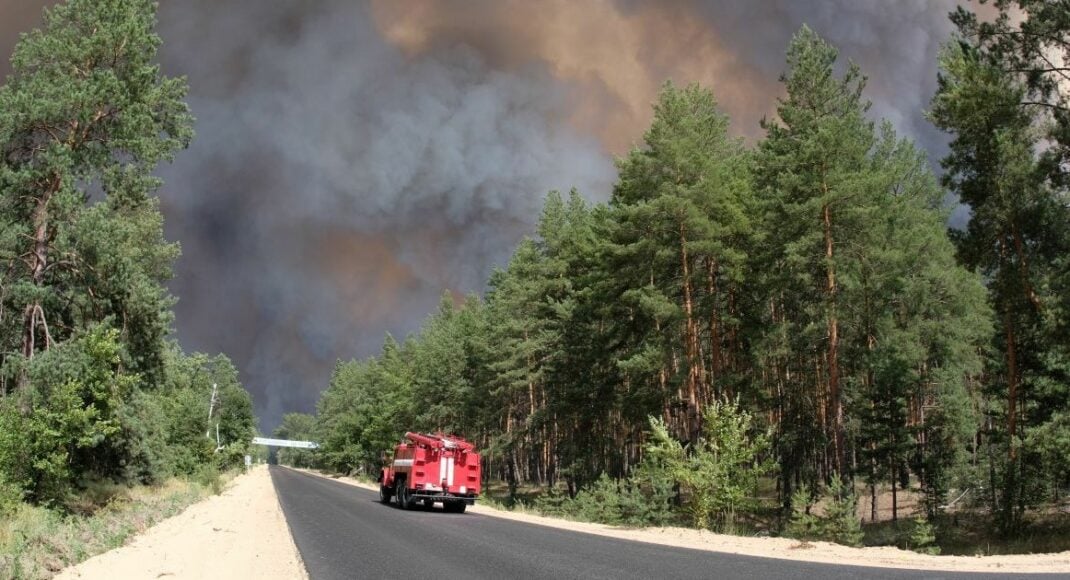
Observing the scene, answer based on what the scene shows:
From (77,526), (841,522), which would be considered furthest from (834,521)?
(77,526)

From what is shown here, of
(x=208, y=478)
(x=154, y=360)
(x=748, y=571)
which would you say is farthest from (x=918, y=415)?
(x=208, y=478)

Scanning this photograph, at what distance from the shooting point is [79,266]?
21.3m

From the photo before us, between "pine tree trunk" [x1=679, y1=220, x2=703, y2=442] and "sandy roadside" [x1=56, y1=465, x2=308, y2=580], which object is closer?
"sandy roadside" [x1=56, y1=465, x2=308, y2=580]

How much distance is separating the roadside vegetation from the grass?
126mm

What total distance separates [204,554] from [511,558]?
218 inches

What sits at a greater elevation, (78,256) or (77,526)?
(78,256)

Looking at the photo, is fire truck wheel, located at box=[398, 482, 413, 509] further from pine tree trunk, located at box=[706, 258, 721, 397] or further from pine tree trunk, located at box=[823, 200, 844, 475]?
pine tree trunk, located at box=[823, 200, 844, 475]

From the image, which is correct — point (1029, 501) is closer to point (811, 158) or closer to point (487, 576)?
point (811, 158)

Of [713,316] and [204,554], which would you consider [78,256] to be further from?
[713,316]

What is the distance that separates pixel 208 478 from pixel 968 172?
131ft

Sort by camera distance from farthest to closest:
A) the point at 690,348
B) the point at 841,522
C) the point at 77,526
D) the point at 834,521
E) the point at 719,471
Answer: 1. the point at 690,348
2. the point at 719,471
3. the point at 834,521
4. the point at 841,522
5. the point at 77,526

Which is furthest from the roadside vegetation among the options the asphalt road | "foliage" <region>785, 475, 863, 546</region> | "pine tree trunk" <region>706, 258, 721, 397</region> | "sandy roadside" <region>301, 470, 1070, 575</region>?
"pine tree trunk" <region>706, 258, 721, 397</region>

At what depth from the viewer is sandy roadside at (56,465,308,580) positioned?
962cm

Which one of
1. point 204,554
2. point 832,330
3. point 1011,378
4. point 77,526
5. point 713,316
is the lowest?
point 77,526
